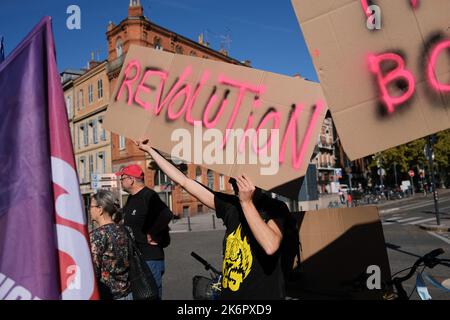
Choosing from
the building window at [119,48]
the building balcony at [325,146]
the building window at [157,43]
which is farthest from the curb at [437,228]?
the building balcony at [325,146]

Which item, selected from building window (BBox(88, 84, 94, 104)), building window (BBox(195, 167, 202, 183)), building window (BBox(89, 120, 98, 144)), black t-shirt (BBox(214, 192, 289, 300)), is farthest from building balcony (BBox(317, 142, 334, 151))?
black t-shirt (BBox(214, 192, 289, 300))

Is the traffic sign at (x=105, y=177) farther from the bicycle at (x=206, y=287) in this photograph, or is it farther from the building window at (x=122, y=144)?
the building window at (x=122, y=144)

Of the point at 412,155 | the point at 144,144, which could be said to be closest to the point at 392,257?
the point at 144,144

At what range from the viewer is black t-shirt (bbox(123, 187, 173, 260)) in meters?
3.98

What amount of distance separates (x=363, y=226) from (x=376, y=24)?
144cm

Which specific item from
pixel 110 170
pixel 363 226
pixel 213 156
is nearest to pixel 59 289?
pixel 213 156

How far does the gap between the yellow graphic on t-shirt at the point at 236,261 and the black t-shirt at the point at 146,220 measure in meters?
1.81

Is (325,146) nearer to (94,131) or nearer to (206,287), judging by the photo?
(94,131)

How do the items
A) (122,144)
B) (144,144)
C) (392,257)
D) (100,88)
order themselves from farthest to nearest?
(100,88) → (122,144) → (392,257) → (144,144)

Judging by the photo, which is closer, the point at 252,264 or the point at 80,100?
the point at 252,264

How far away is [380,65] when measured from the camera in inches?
91.2

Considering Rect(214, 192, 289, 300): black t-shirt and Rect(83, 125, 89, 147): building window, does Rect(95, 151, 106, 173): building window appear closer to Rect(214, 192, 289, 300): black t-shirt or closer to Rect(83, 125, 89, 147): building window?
Rect(83, 125, 89, 147): building window

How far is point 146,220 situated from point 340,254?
199cm

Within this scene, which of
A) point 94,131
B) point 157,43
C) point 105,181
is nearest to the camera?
point 105,181
